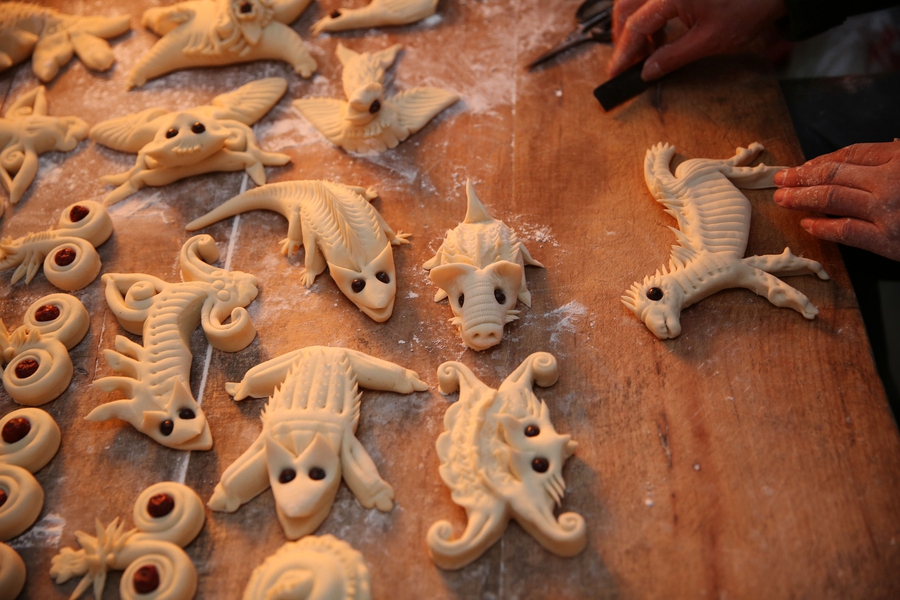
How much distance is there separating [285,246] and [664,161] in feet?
4.41

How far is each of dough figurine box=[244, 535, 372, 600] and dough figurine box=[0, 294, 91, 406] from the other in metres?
0.94

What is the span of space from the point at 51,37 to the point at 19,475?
2.22 metres

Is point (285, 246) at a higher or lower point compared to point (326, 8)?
lower

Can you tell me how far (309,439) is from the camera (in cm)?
176

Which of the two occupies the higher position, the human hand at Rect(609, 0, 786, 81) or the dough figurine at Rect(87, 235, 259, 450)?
the human hand at Rect(609, 0, 786, 81)

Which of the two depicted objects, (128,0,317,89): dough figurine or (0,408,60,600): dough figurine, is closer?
(0,408,60,600): dough figurine

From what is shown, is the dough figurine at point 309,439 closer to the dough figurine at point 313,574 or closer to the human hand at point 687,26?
the dough figurine at point 313,574

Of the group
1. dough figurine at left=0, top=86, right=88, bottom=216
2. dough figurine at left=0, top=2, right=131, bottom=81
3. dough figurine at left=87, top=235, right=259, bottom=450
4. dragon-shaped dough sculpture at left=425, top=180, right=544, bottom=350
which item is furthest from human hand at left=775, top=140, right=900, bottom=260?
dough figurine at left=0, top=2, right=131, bottom=81

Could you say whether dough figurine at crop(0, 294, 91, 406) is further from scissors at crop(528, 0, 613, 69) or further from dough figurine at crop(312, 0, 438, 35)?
scissors at crop(528, 0, 613, 69)

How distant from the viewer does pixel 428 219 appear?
239 centimetres

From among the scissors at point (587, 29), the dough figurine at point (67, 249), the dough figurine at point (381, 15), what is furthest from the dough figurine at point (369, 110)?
the dough figurine at point (67, 249)

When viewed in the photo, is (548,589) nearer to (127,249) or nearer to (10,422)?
(10,422)

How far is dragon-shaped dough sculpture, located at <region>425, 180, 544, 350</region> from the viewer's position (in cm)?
196

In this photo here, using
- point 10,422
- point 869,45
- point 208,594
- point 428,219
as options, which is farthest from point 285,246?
point 869,45
